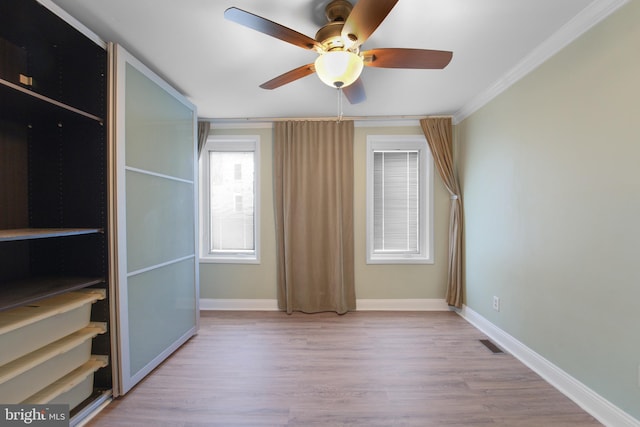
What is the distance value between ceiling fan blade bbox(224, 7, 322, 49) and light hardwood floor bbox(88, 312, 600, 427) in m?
2.16

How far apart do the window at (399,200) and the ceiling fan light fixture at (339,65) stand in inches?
74.8

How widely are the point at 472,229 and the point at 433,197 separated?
1.93 ft

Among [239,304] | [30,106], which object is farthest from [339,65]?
[239,304]

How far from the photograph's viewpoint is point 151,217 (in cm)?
195

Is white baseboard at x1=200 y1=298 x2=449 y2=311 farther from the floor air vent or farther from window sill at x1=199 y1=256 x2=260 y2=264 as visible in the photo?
the floor air vent

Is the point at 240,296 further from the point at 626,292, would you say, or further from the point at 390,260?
the point at 626,292

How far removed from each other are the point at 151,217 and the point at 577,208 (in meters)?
2.95

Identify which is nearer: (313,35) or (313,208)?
(313,35)

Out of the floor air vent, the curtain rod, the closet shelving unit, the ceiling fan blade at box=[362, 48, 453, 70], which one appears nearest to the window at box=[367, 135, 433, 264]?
the curtain rod

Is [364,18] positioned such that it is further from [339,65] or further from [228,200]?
[228,200]

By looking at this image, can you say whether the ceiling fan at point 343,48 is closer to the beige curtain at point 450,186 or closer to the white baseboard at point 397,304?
the beige curtain at point 450,186

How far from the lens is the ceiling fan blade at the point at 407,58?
138cm

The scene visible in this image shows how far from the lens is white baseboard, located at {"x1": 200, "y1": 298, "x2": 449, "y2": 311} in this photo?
3.14 m

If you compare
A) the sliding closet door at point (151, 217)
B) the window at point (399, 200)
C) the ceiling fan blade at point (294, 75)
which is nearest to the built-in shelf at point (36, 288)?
the sliding closet door at point (151, 217)
